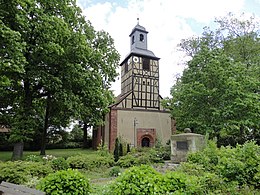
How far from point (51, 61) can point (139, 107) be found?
10911 mm

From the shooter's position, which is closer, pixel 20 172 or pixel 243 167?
pixel 243 167

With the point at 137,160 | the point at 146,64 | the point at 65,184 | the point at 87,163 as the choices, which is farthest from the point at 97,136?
the point at 65,184

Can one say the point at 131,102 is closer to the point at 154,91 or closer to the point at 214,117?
the point at 154,91

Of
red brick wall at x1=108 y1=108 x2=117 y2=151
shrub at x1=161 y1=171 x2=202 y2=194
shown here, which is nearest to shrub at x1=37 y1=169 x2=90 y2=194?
shrub at x1=161 y1=171 x2=202 y2=194

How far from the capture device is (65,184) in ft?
13.6

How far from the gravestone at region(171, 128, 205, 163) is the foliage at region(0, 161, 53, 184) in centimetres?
745

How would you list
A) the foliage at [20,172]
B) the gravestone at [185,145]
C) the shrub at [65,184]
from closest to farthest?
the shrub at [65,184], the foliage at [20,172], the gravestone at [185,145]

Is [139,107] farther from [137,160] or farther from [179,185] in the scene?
[179,185]

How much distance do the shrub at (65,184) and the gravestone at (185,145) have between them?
8.83m

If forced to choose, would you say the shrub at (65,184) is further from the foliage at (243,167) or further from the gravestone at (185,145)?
the gravestone at (185,145)

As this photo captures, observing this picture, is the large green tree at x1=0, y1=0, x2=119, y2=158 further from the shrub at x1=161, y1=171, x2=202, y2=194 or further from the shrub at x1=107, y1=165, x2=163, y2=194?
the shrub at x1=161, y1=171, x2=202, y2=194

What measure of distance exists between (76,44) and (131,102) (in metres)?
9.84

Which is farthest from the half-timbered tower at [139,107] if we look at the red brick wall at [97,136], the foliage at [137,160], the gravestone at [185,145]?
the gravestone at [185,145]

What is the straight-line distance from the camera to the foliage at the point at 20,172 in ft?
21.9
